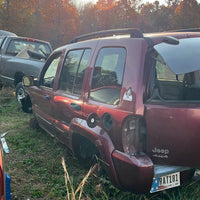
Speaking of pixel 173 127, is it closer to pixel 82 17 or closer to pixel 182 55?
pixel 182 55

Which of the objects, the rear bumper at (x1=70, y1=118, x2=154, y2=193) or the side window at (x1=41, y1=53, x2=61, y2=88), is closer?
the rear bumper at (x1=70, y1=118, x2=154, y2=193)

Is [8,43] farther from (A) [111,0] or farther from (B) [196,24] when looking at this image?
(A) [111,0]

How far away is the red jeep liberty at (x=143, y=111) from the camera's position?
6.98ft

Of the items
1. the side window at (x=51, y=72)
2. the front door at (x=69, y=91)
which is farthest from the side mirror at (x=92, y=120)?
the side window at (x=51, y=72)

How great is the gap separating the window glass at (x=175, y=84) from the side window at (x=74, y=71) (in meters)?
0.90

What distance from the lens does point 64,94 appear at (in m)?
3.37

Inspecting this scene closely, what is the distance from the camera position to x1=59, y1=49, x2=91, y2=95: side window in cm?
306

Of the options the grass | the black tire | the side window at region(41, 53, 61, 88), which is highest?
the side window at region(41, 53, 61, 88)

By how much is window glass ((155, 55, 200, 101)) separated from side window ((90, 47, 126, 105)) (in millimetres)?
364

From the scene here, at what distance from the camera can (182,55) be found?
2.17 metres

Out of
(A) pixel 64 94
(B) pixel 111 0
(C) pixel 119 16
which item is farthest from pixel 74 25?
(A) pixel 64 94

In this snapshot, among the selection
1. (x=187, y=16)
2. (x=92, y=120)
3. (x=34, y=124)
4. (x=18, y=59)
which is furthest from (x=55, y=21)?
(x=92, y=120)

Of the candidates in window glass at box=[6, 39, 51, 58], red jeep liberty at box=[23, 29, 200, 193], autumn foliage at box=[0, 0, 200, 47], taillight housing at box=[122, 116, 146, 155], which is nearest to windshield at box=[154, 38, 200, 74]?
red jeep liberty at box=[23, 29, 200, 193]

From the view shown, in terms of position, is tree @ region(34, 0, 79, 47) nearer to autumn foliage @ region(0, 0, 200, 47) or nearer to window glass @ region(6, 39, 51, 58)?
autumn foliage @ region(0, 0, 200, 47)
